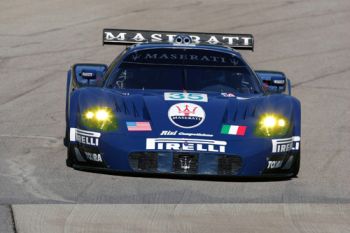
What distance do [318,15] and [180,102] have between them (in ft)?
43.5

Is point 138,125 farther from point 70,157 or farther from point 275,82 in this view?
point 275,82

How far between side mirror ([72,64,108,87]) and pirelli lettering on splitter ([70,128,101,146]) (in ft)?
4.64

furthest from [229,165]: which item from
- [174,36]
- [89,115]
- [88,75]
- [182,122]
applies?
[174,36]

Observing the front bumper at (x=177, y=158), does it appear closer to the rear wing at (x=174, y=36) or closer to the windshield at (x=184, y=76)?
the windshield at (x=184, y=76)

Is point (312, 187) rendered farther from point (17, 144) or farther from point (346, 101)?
point (346, 101)

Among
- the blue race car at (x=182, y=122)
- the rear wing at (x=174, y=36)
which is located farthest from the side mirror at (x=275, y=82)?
the rear wing at (x=174, y=36)

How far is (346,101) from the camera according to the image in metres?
15.3

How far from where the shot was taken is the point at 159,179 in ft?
33.5

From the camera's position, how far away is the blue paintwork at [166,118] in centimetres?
980

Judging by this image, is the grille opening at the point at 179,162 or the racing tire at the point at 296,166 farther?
the racing tire at the point at 296,166

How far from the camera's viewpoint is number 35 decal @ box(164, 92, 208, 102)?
412 inches

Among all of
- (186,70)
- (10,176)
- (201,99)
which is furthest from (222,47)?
(10,176)

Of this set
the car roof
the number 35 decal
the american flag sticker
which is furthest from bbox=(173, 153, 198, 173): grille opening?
the car roof

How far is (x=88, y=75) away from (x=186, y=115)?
2118 mm
